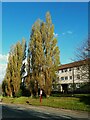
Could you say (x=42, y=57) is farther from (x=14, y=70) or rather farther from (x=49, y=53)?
(x=14, y=70)

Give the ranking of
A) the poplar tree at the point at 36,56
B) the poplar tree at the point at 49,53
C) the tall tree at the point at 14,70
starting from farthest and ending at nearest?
the tall tree at the point at 14,70 < the poplar tree at the point at 36,56 < the poplar tree at the point at 49,53

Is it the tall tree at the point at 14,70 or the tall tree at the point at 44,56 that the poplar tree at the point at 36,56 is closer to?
the tall tree at the point at 44,56

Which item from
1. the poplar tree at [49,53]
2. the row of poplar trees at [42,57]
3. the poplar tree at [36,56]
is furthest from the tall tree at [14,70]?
the poplar tree at [49,53]

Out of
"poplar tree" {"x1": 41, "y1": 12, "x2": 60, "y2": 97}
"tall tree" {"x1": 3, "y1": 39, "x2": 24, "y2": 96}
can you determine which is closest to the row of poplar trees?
"poplar tree" {"x1": 41, "y1": 12, "x2": 60, "y2": 97}

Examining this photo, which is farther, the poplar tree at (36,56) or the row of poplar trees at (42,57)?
the poplar tree at (36,56)

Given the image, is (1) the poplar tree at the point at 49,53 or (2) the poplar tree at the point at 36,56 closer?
(1) the poplar tree at the point at 49,53

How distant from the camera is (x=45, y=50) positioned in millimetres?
40188

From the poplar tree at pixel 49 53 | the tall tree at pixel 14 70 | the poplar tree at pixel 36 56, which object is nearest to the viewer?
the poplar tree at pixel 49 53

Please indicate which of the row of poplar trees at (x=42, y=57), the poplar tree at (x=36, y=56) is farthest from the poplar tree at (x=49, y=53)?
the poplar tree at (x=36, y=56)

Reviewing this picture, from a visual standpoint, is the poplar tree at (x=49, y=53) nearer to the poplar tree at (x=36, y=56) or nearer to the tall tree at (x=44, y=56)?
the tall tree at (x=44, y=56)

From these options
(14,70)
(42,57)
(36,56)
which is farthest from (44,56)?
(14,70)

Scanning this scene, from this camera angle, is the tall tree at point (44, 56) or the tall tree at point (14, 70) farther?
the tall tree at point (14, 70)

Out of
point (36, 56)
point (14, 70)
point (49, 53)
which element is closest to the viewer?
point (49, 53)

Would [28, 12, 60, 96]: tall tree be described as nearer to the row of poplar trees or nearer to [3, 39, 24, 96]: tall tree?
the row of poplar trees
